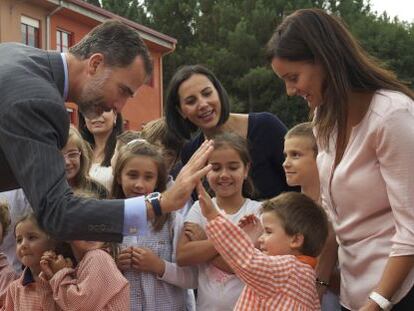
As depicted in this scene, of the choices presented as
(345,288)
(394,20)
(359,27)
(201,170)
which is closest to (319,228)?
(345,288)

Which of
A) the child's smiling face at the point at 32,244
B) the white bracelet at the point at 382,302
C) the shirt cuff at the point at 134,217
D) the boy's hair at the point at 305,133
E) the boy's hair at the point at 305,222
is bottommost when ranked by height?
the child's smiling face at the point at 32,244

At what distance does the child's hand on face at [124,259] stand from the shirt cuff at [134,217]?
→ 1484 millimetres

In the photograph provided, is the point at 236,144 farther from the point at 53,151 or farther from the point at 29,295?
the point at 53,151

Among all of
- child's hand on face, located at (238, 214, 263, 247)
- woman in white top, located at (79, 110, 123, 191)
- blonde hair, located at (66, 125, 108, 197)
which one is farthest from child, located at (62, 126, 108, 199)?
child's hand on face, located at (238, 214, 263, 247)

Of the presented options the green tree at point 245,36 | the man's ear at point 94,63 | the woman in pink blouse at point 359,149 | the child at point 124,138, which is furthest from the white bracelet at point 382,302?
the green tree at point 245,36

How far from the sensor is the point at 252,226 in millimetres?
4246

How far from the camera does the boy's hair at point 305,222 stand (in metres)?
3.71

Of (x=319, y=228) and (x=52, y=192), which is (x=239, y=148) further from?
(x=52, y=192)

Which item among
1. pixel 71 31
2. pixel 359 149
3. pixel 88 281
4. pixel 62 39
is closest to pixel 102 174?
pixel 88 281

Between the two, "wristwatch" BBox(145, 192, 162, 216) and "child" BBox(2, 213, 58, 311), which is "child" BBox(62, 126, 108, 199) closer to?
"child" BBox(2, 213, 58, 311)

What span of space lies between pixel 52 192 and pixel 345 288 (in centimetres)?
128

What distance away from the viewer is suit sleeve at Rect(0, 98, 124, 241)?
9.47 ft

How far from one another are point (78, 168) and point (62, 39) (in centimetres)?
2101

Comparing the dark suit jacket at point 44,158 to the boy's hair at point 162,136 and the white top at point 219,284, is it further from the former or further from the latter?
the boy's hair at point 162,136
